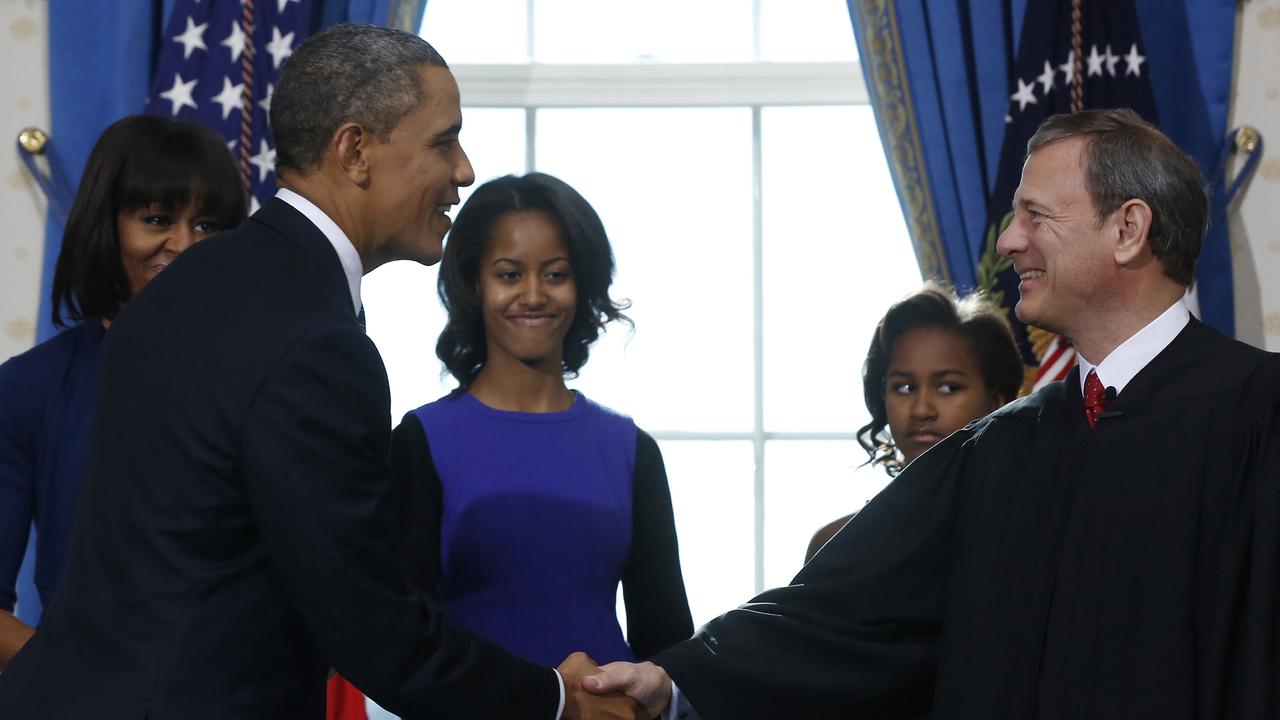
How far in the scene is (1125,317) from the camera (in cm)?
193

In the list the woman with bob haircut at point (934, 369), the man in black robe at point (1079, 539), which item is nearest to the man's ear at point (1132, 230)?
the man in black robe at point (1079, 539)

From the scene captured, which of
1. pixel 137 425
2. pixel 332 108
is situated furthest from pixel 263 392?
pixel 332 108

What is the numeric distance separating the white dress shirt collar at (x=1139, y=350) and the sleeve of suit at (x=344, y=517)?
94cm

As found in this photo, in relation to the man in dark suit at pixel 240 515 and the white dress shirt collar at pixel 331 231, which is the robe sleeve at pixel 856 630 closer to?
the man in dark suit at pixel 240 515

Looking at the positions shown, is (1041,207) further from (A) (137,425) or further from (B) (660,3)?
(B) (660,3)

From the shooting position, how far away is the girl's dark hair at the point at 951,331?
9.16 ft

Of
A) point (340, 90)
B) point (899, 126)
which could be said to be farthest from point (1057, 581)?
point (899, 126)

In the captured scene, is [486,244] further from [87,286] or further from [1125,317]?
[1125,317]

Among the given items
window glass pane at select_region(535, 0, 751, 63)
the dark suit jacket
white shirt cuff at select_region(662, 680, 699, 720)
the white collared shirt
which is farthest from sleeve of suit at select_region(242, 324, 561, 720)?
window glass pane at select_region(535, 0, 751, 63)

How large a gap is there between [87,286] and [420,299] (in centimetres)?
170

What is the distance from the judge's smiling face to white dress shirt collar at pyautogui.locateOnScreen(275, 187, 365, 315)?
0.88 m

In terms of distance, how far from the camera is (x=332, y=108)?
178 centimetres

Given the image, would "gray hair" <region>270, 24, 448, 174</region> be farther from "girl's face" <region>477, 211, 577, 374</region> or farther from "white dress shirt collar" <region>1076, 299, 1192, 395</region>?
"white dress shirt collar" <region>1076, 299, 1192, 395</region>

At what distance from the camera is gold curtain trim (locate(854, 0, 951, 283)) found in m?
3.51
